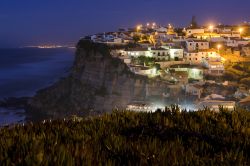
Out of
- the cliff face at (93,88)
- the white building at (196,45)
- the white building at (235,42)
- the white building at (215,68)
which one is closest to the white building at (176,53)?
the white building at (196,45)

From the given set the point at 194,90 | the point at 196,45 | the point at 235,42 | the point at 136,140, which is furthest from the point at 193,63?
the point at 136,140

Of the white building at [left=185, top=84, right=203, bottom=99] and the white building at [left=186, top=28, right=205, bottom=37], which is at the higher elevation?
the white building at [left=186, top=28, right=205, bottom=37]

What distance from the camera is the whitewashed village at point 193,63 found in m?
52.0

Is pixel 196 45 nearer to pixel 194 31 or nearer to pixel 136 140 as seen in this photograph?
pixel 194 31

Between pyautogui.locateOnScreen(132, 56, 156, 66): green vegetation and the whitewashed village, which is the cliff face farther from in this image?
pyautogui.locateOnScreen(132, 56, 156, 66): green vegetation

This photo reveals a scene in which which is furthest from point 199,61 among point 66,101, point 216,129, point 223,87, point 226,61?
point 216,129

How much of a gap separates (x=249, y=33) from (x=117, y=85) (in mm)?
35483

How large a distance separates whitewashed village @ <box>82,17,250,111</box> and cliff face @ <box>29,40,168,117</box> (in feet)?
5.39

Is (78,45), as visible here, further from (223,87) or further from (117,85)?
(223,87)

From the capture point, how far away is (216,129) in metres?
6.68

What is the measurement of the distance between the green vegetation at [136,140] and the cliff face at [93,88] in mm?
46497

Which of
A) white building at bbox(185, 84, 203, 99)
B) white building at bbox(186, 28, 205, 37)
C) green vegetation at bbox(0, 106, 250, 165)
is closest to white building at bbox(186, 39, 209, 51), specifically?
white building at bbox(186, 28, 205, 37)

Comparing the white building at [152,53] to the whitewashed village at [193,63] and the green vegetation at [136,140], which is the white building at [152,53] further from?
the green vegetation at [136,140]

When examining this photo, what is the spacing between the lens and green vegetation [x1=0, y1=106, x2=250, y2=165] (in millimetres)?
4574
